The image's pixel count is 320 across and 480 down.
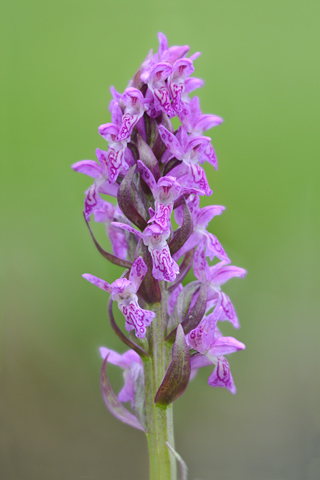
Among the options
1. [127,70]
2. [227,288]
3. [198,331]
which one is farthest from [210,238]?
[127,70]

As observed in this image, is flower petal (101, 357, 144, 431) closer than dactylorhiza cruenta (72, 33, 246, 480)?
No

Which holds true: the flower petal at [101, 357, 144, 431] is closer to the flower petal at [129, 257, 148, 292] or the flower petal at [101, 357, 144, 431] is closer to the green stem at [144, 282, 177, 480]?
the green stem at [144, 282, 177, 480]

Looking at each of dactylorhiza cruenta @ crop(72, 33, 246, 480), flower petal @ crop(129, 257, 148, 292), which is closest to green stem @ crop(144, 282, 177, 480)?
dactylorhiza cruenta @ crop(72, 33, 246, 480)

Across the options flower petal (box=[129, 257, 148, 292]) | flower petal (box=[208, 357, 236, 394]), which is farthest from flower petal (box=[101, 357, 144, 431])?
flower petal (box=[129, 257, 148, 292])

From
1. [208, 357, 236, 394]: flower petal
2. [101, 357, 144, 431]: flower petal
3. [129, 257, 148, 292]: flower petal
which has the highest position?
[129, 257, 148, 292]: flower petal

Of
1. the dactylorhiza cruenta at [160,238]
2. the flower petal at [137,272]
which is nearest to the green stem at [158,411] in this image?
the dactylorhiza cruenta at [160,238]

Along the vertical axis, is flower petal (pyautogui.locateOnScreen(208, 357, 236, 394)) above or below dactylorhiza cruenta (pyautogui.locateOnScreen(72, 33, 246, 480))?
below

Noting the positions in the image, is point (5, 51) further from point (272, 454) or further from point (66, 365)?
point (272, 454)
